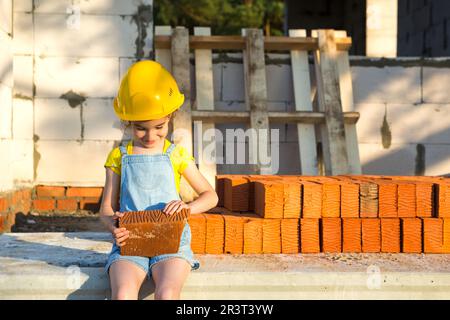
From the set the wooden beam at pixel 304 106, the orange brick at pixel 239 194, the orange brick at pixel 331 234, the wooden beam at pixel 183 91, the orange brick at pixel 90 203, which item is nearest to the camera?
the orange brick at pixel 331 234

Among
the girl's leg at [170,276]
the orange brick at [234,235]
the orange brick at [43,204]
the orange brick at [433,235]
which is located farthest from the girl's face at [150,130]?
the orange brick at [43,204]

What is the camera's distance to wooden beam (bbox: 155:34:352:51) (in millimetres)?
6531

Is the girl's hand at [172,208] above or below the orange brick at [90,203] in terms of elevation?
above

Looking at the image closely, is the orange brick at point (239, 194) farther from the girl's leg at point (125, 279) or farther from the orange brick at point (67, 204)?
the orange brick at point (67, 204)

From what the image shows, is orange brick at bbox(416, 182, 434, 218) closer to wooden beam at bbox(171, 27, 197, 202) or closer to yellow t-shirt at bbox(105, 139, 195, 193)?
yellow t-shirt at bbox(105, 139, 195, 193)

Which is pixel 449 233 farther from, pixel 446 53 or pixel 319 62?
pixel 446 53

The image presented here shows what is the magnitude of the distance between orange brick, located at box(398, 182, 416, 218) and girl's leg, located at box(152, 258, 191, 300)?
1.46 m

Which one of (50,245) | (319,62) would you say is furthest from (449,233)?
(319,62)

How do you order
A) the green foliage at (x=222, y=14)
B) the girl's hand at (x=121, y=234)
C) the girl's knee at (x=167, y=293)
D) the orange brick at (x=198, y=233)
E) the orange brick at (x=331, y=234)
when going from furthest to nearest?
the green foliage at (x=222, y=14) → the orange brick at (x=331, y=234) → the orange brick at (x=198, y=233) → the girl's hand at (x=121, y=234) → the girl's knee at (x=167, y=293)

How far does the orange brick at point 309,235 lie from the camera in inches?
145

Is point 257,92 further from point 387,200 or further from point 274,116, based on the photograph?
point 387,200

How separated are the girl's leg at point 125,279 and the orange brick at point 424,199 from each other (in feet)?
5.76

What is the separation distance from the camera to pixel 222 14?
2677 centimetres

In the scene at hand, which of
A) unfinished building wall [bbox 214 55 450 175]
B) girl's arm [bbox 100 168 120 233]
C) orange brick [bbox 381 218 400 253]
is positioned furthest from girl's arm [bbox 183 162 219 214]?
unfinished building wall [bbox 214 55 450 175]
